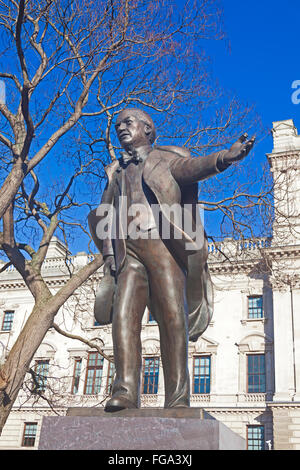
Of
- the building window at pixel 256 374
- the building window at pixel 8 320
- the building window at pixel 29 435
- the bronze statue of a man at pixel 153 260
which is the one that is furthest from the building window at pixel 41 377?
the building window at pixel 256 374

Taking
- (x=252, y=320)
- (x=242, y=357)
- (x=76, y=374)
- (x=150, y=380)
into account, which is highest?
(x=252, y=320)

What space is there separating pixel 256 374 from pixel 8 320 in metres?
18.3

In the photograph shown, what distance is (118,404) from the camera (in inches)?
132

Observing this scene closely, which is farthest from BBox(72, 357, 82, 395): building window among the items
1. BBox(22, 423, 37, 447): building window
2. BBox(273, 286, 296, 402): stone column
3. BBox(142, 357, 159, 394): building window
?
BBox(273, 286, 296, 402): stone column

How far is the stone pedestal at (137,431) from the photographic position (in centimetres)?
305

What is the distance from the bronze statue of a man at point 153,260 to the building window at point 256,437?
25.8 meters

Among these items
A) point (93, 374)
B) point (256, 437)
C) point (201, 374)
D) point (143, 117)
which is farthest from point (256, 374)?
point (143, 117)

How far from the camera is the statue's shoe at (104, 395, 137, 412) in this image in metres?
3.35

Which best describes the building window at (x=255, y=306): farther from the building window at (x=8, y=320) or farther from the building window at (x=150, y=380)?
the building window at (x=8, y=320)

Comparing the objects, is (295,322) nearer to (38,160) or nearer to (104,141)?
(104,141)

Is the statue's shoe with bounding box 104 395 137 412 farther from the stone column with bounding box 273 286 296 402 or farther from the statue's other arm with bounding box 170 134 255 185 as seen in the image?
the stone column with bounding box 273 286 296 402

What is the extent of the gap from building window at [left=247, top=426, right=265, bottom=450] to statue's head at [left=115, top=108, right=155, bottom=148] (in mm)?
26313

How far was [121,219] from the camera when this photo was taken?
4.16 metres

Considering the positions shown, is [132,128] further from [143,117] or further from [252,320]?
[252,320]
